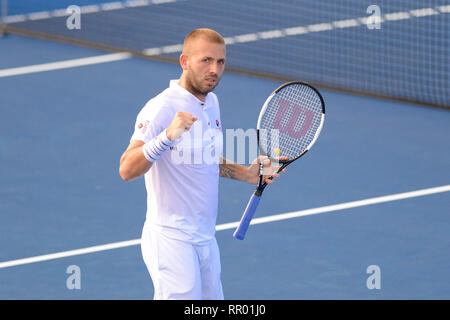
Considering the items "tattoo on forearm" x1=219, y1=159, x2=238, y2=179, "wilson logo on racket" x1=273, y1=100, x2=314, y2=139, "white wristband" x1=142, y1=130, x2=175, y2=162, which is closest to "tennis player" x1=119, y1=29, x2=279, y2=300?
"white wristband" x1=142, y1=130, x2=175, y2=162

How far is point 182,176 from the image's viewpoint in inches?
281

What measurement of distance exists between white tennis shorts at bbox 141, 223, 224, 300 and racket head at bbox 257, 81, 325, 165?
94 centimetres

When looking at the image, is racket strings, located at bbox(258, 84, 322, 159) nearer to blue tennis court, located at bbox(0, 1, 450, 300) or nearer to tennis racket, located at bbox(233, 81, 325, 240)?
tennis racket, located at bbox(233, 81, 325, 240)

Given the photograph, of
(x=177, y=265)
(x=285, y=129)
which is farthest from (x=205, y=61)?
(x=285, y=129)

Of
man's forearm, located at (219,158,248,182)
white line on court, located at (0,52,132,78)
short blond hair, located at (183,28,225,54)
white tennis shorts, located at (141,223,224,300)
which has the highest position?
short blond hair, located at (183,28,225,54)

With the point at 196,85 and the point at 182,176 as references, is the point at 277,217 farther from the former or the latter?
the point at 196,85

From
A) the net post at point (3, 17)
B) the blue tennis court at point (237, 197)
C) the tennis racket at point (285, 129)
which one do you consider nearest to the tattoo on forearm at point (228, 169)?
the tennis racket at point (285, 129)

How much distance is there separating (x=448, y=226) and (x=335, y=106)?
348cm

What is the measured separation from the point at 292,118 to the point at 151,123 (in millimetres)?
2428

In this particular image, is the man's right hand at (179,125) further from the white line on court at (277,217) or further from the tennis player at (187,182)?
the white line on court at (277,217)

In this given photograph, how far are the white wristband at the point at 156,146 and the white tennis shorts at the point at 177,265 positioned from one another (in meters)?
0.65

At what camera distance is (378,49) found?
1533 centimetres

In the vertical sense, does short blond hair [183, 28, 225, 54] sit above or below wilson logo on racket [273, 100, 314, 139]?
above

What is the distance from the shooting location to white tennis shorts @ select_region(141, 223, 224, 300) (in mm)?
7113
